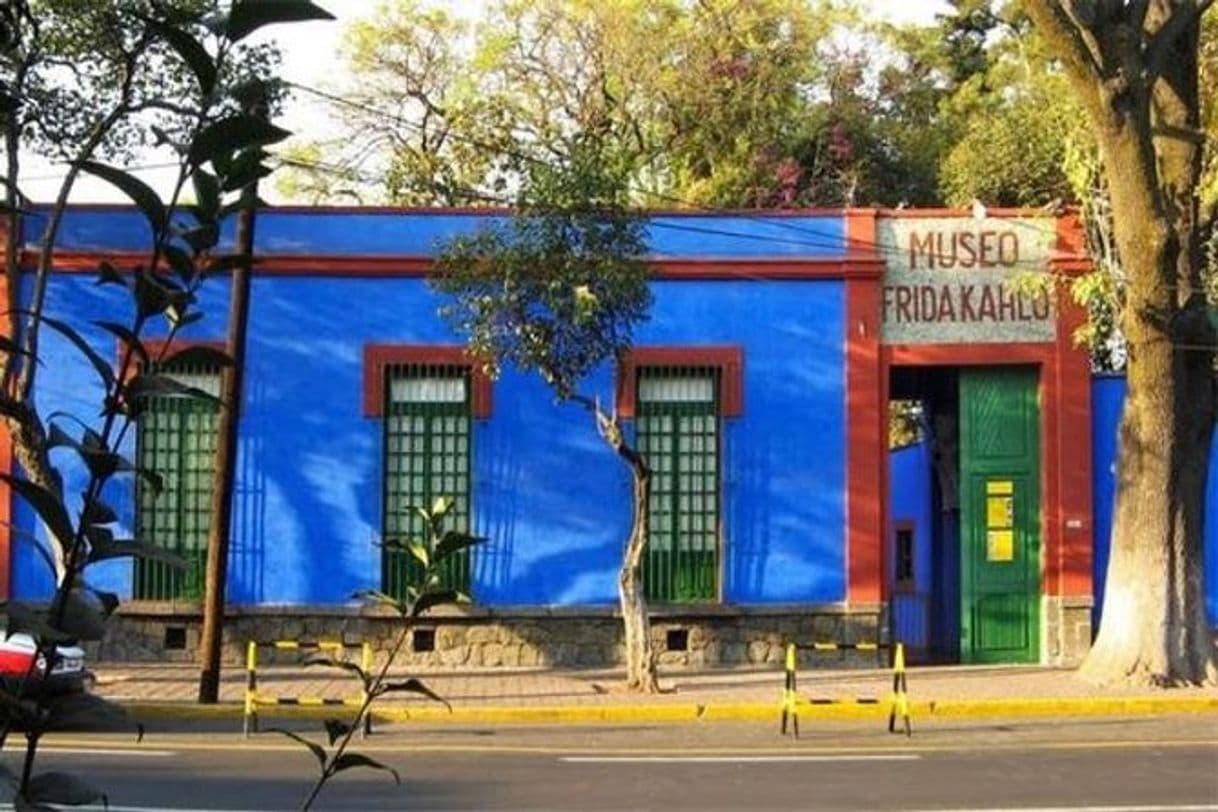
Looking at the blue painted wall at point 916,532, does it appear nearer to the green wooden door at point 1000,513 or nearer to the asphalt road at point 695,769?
the green wooden door at point 1000,513

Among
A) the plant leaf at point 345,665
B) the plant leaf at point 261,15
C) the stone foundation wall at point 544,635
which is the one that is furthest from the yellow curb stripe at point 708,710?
the plant leaf at point 261,15

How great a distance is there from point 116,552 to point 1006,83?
38808 mm

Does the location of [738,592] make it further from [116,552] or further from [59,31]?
[116,552]

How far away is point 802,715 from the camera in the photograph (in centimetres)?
1591

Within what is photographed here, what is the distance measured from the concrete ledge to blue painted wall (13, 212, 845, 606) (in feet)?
14.1

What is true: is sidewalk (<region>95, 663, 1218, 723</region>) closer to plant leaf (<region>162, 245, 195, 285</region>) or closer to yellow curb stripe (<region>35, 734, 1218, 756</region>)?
yellow curb stripe (<region>35, 734, 1218, 756</region>)

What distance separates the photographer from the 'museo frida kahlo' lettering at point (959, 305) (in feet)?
68.3

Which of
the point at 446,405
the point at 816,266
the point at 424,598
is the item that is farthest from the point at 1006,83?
the point at 424,598

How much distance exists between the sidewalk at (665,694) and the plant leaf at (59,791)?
13.7 metres

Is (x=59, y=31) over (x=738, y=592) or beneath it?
over

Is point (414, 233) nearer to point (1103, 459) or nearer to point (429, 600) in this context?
point (1103, 459)

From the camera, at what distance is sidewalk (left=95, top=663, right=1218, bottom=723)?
1605 centimetres

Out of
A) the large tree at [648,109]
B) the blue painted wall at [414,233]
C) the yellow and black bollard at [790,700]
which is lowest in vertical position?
the yellow and black bollard at [790,700]

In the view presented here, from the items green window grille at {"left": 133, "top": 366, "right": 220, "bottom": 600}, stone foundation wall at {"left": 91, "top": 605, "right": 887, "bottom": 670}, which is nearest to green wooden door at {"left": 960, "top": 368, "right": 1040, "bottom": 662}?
stone foundation wall at {"left": 91, "top": 605, "right": 887, "bottom": 670}
